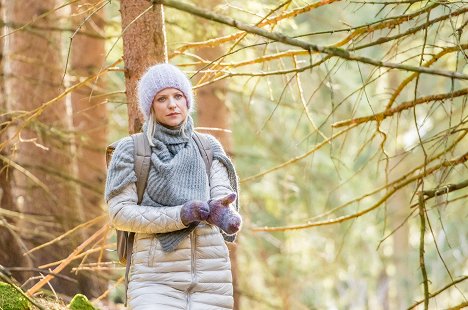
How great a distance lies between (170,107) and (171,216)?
0.59 m

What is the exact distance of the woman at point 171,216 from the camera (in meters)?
4.88

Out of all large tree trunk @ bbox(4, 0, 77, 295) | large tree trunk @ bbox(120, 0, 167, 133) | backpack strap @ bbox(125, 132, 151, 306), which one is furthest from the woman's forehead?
large tree trunk @ bbox(4, 0, 77, 295)

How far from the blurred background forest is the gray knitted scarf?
535 mm

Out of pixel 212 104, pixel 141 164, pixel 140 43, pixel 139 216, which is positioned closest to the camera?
pixel 139 216

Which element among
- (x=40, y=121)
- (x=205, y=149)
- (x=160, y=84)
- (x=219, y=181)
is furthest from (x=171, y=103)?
(x=40, y=121)

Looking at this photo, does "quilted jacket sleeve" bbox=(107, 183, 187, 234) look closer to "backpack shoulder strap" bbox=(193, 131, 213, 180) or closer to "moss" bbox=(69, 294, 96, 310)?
"backpack shoulder strap" bbox=(193, 131, 213, 180)

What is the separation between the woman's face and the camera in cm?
511

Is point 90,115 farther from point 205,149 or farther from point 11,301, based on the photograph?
point 205,149

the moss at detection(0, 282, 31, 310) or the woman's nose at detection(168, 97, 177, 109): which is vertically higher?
the woman's nose at detection(168, 97, 177, 109)

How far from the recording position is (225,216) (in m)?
4.78

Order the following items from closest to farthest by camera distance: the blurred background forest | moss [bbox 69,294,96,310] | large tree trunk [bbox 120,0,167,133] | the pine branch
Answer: the pine branch → the blurred background forest → moss [bbox 69,294,96,310] → large tree trunk [bbox 120,0,167,133]

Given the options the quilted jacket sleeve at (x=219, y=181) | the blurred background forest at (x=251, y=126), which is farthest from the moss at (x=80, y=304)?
the quilted jacket sleeve at (x=219, y=181)

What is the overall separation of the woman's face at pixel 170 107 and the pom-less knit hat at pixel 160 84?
2 centimetres

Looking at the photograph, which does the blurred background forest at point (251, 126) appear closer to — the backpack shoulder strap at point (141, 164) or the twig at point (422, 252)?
A: the twig at point (422, 252)
